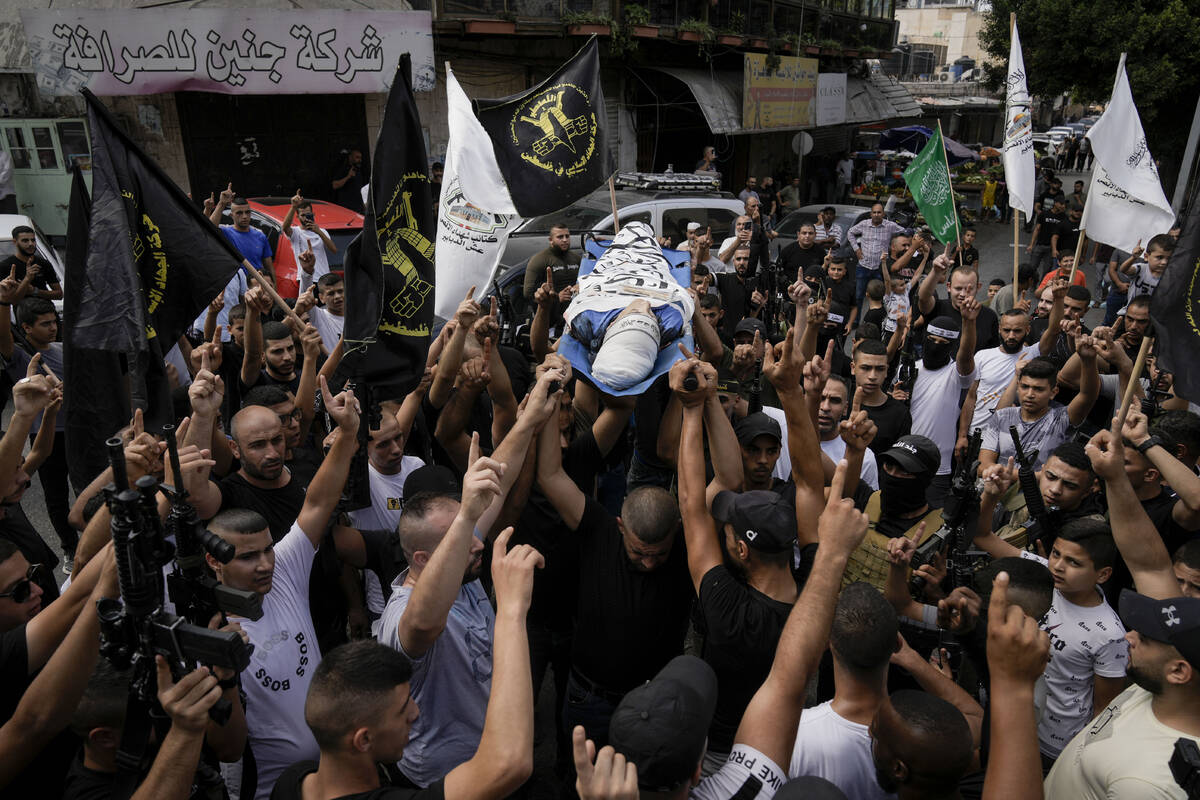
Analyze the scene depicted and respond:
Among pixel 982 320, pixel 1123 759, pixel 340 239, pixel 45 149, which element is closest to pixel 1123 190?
pixel 982 320

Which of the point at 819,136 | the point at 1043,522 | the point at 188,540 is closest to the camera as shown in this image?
the point at 188,540

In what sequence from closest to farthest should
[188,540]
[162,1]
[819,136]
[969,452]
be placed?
[188,540] → [969,452] → [162,1] → [819,136]

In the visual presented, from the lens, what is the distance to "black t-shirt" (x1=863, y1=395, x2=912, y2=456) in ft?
16.5

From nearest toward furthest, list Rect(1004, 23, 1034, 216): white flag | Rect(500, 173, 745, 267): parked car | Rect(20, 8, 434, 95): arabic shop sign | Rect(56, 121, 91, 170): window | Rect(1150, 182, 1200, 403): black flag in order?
1. Rect(1150, 182, 1200, 403): black flag
2. Rect(1004, 23, 1034, 216): white flag
3. Rect(500, 173, 745, 267): parked car
4. Rect(20, 8, 434, 95): arabic shop sign
5. Rect(56, 121, 91, 170): window

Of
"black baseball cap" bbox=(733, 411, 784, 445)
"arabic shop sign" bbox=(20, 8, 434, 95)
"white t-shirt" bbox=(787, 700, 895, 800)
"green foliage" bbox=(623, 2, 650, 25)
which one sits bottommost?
"white t-shirt" bbox=(787, 700, 895, 800)

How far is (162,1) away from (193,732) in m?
13.6

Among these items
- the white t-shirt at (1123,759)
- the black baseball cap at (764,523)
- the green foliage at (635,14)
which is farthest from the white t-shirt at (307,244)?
the green foliage at (635,14)

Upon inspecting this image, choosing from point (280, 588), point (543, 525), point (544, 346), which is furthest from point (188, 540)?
point (544, 346)

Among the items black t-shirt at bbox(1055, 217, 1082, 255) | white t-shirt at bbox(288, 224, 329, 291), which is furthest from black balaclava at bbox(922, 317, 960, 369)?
black t-shirt at bbox(1055, 217, 1082, 255)

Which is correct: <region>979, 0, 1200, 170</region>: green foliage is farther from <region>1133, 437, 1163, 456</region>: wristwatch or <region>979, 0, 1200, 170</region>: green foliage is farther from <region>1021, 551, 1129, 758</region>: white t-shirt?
<region>1021, 551, 1129, 758</region>: white t-shirt

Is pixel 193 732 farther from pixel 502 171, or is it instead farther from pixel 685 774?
pixel 502 171

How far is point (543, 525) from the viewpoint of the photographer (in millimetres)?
3736

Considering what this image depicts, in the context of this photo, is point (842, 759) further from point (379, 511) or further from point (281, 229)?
point (281, 229)

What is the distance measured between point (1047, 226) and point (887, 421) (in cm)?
1022
